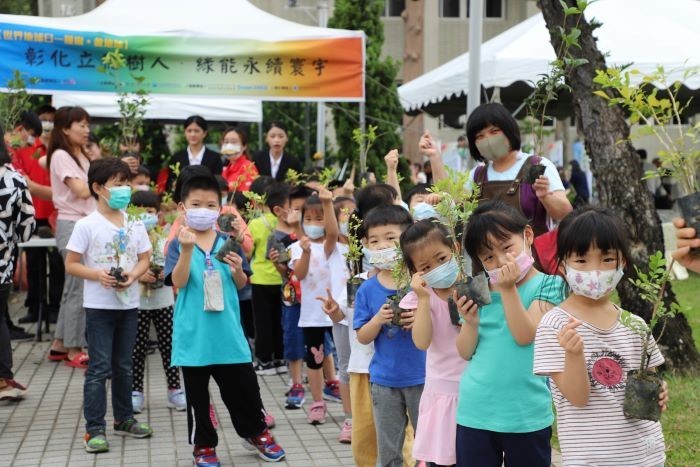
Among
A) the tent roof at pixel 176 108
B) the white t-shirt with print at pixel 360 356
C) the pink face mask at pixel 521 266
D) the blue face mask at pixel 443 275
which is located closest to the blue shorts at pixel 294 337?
the white t-shirt with print at pixel 360 356

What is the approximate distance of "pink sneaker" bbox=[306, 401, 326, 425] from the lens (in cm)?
708

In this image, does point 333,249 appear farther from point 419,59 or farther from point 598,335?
point 419,59

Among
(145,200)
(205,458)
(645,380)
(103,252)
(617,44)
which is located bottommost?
(205,458)

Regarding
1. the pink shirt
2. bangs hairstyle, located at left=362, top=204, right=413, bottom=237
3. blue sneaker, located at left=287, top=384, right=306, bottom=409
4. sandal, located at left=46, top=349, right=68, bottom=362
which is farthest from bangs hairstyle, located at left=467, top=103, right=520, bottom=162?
sandal, located at left=46, top=349, right=68, bottom=362

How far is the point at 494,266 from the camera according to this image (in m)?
3.82

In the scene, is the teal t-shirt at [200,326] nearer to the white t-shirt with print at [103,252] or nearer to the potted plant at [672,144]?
the white t-shirt with print at [103,252]

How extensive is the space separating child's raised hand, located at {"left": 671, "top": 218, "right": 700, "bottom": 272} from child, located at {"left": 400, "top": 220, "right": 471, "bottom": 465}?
1.23 metres

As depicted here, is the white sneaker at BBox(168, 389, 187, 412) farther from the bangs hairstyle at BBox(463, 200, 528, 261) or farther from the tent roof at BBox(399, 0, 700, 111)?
the tent roof at BBox(399, 0, 700, 111)

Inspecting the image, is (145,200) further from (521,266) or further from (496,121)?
(521,266)

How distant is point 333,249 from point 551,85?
200cm

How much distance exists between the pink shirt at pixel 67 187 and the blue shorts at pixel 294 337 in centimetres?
233

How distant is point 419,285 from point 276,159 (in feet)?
21.3

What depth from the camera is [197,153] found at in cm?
1034

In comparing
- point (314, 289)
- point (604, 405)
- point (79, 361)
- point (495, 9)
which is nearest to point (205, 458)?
point (314, 289)
